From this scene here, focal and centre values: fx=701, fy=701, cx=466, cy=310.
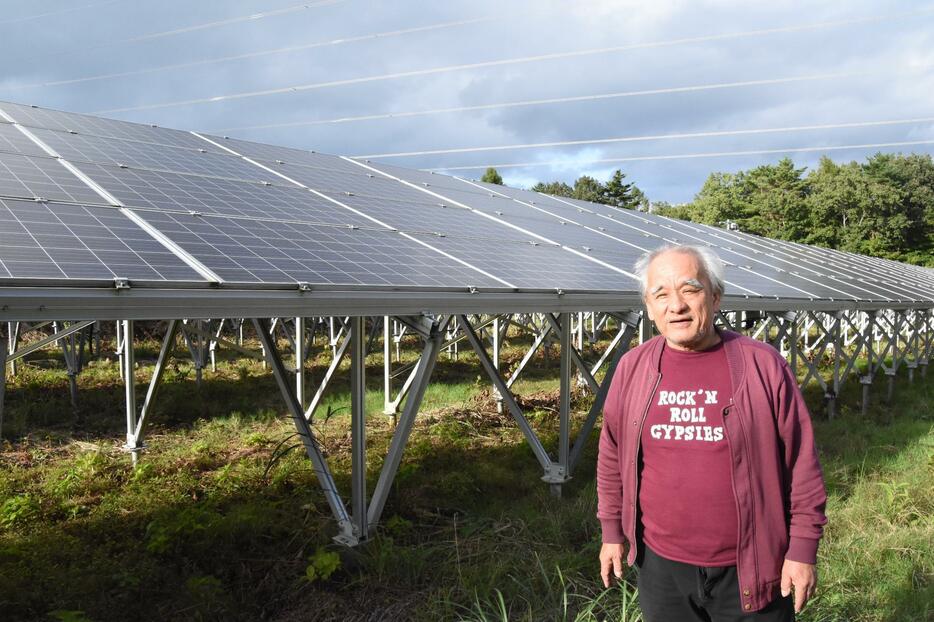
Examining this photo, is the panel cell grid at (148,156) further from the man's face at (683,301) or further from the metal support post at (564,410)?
the man's face at (683,301)

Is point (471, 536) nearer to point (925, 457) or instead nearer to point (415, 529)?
point (415, 529)

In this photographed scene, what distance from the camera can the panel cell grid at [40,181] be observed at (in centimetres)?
544

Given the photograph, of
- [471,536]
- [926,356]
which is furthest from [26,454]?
[926,356]

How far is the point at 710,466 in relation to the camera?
2748mm

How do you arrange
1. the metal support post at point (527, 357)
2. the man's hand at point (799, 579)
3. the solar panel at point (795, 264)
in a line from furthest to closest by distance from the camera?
the solar panel at point (795, 264) < the metal support post at point (527, 357) < the man's hand at point (799, 579)

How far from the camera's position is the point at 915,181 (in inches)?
2212

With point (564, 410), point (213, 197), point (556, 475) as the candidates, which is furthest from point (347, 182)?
point (556, 475)

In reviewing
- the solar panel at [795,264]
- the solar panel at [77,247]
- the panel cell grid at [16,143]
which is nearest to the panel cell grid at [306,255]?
the solar panel at [77,247]

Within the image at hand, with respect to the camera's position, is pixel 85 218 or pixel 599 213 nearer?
pixel 85 218

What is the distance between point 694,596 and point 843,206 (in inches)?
2231

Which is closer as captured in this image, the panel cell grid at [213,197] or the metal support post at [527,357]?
the panel cell grid at [213,197]

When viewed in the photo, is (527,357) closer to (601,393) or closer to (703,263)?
(601,393)

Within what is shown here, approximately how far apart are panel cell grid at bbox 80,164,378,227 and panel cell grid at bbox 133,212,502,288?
39 cm

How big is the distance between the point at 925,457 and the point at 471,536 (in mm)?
6340
